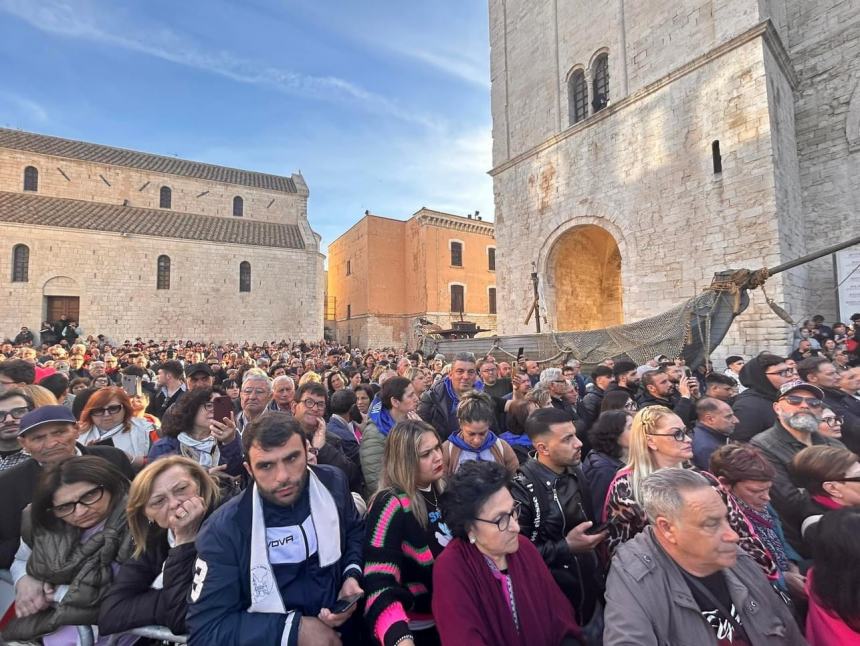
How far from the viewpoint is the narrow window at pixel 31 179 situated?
2167cm

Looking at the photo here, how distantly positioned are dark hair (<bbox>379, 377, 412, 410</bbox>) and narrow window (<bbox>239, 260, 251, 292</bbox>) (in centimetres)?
2313

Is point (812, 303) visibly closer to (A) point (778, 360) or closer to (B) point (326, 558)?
(A) point (778, 360)

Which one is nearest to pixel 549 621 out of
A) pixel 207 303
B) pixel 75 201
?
pixel 207 303

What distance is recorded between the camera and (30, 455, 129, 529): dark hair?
197 cm

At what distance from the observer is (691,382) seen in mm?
5723

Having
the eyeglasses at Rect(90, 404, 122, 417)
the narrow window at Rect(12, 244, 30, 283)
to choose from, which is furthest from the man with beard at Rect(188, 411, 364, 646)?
the narrow window at Rect(12, 244, 30, 283)

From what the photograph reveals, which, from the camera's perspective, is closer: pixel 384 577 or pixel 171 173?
pixel 384 577

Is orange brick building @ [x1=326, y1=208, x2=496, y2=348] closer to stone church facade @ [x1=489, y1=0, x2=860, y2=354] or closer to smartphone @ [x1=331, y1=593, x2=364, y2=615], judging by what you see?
stone church facade @ [x1=489, y1=0, x2=860, y2=354]

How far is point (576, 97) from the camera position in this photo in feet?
49.3

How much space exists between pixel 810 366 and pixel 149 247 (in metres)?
26.6

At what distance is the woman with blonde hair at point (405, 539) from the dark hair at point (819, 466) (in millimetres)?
1979

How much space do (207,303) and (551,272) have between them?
18.9 meters

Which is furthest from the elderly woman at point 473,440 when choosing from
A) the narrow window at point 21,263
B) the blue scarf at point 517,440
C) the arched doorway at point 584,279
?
the narrow window at point 21,263

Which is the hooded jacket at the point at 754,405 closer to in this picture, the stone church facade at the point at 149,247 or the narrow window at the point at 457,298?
the stone church facade at the point at 149,247
